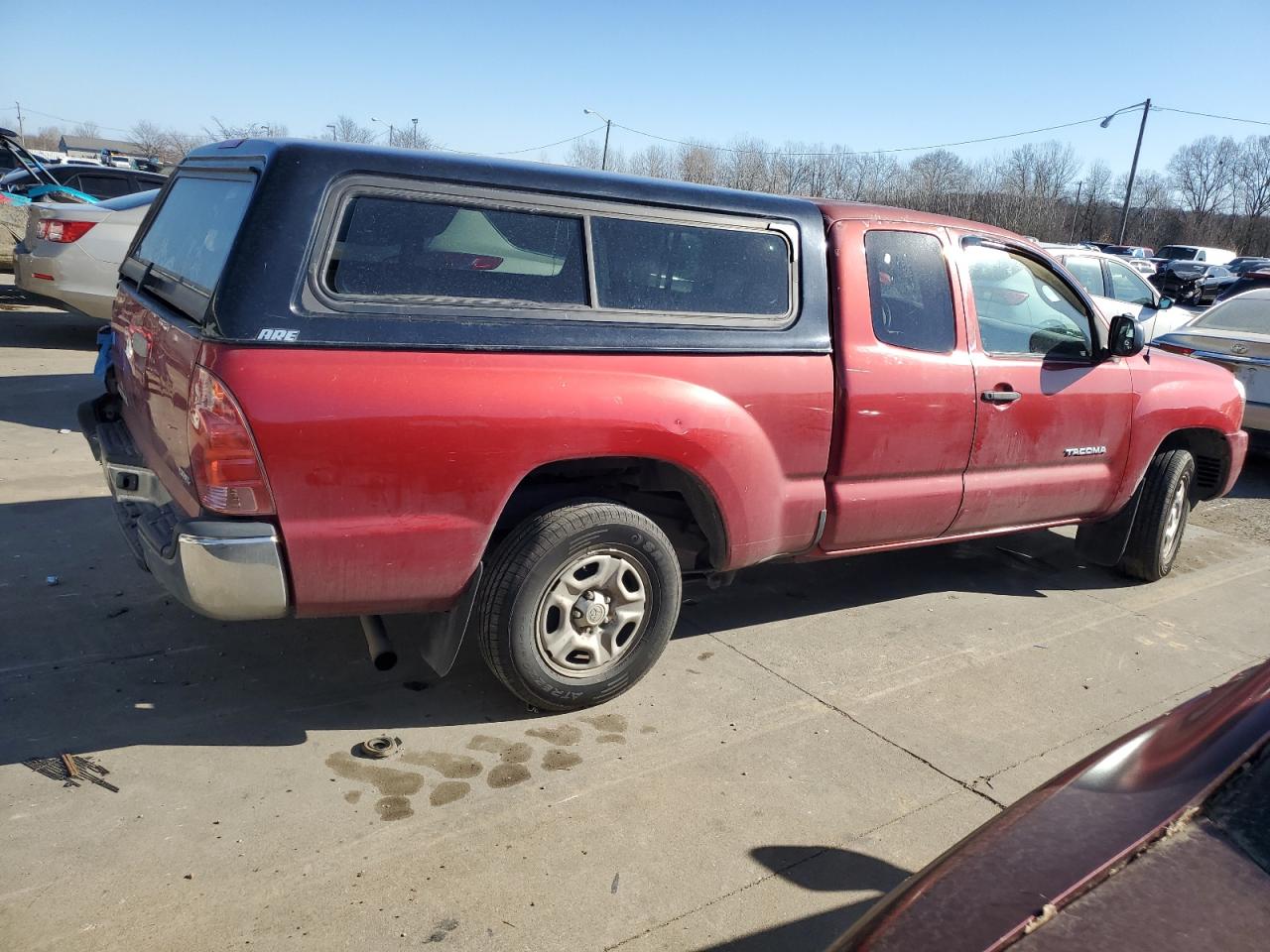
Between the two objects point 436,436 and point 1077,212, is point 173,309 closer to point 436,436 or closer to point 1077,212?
point 436,436

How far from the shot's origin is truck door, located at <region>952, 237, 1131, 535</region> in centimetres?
472

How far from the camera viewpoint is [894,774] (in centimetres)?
357

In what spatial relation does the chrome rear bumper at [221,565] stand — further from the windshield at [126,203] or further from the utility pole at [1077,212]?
the utility pole at [1077,212]

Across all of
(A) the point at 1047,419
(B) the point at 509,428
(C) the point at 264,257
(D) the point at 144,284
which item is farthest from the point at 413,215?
(A) the point at 1047,419

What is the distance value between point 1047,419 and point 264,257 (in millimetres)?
3695

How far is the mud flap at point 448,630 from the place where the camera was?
11.3 feet

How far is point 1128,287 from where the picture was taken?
38.8 ft

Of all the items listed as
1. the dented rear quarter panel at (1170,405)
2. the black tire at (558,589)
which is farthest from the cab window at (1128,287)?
the black tire at (558,589)

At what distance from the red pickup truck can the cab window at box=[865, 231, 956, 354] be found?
1 centimetres

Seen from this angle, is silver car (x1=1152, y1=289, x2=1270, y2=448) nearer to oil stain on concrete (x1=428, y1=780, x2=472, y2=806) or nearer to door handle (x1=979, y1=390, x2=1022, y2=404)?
door handle (x1=979, y1=390, x2=1022, y2=404)

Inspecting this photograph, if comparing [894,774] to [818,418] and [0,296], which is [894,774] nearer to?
[818,418]

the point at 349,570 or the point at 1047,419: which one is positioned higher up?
the point at 1047,419

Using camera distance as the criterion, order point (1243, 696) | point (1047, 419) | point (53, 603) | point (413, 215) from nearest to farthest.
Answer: point (1243, 696)
point (413, 215)
point (53, 603)
point (1047, 419)

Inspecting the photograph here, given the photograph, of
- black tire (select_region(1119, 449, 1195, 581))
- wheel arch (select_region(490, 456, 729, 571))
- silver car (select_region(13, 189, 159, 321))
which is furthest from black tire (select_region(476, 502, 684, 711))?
silver car (select_region(13, 189, 159, 321))
